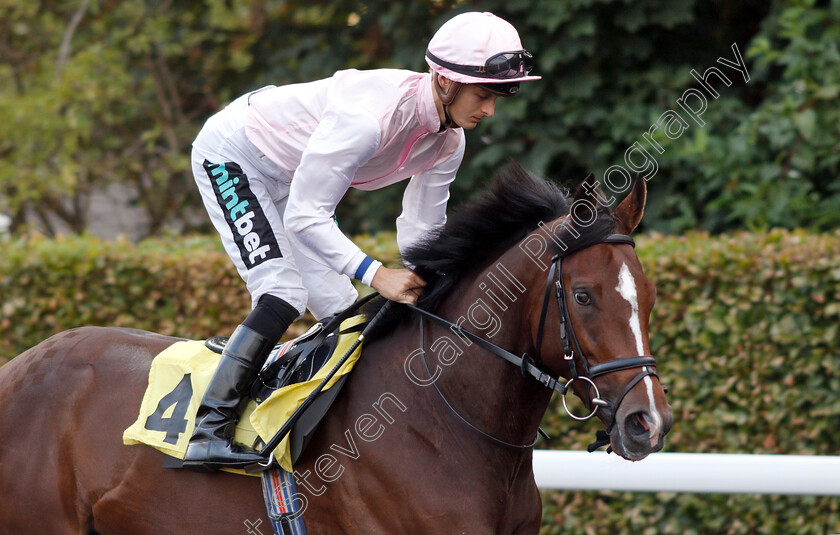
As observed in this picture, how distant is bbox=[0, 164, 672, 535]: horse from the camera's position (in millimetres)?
2416

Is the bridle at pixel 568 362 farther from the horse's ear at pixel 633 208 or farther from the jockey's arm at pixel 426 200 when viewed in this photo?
the jockey's arm at pixel 426 200

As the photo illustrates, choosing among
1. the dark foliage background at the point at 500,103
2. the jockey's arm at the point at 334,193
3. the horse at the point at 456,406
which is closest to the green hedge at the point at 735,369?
the dark foliage background at the point at 500,103

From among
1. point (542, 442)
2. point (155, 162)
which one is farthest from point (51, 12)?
point (542, 442)

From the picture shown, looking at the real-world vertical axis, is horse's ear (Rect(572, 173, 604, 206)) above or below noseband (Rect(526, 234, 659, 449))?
above

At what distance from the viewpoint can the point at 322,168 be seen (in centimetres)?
271

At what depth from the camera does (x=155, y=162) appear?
1025 cm

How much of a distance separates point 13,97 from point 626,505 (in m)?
7.56

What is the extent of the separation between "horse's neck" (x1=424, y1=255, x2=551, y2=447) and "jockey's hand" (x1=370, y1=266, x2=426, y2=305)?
18cm

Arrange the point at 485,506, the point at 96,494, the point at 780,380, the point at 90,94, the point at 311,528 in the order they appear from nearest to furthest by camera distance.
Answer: the point at 485,506 < the point at 311,528 < the point at 96,494 < the point at 780,380 < the point at 90,94

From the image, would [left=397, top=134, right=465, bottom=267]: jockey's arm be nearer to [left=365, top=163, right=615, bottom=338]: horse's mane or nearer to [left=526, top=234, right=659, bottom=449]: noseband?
[left=365, top=163, right=615, bottom=338]: horse's mane

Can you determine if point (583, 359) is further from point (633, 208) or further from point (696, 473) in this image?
point (696, 473)

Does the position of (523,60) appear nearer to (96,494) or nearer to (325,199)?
(325,199)

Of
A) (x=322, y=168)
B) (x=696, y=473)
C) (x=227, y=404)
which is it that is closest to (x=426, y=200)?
(x=322, y=168)

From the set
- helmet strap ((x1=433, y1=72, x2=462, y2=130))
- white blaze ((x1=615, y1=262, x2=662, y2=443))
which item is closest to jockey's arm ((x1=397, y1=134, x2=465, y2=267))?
helmet strap ((x1=433, y1=72, x2=462, y2=130))
